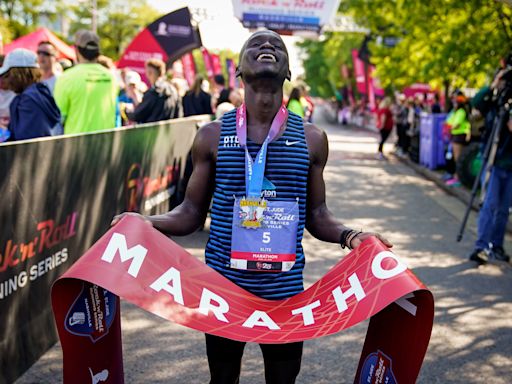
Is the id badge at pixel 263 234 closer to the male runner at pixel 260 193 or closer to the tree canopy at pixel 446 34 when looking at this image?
the male runner at pixel 260 193

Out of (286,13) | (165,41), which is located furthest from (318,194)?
(286,13)

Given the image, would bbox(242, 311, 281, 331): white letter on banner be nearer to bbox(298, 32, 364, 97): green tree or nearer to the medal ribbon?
the medal ribbon

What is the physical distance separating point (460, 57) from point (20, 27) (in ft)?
105

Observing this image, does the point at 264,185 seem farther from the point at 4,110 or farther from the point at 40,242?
the point at 4,110

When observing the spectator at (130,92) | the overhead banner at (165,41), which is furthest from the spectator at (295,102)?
the overhead banner at (165,41)

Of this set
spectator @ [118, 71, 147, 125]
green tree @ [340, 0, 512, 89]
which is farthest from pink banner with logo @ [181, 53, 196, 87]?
spectator @ [118, 71, 147, 125]

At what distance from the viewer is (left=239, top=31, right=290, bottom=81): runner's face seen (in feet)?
9.16

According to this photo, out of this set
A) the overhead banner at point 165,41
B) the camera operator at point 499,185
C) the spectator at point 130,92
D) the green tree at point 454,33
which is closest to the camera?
the camera operator at point 499,185

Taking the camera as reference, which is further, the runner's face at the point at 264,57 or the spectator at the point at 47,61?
the spectator at the point at 47,61

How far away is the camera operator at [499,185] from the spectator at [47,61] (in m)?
4.73

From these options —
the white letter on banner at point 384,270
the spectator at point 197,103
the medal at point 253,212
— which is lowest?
the spectator at point 197,103

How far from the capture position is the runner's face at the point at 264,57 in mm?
2791

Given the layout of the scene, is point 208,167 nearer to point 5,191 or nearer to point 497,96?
point 5,191

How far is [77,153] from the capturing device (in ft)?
17.9
